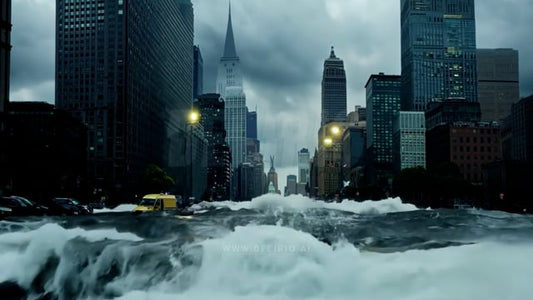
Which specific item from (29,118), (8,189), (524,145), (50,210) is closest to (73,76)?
(29,118)

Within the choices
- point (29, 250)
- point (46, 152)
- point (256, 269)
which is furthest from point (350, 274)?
point (46, 152)

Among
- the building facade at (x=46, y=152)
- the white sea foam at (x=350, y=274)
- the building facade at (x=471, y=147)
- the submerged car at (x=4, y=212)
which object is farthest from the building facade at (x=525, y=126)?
the white sea foam at (x=350, y=274)

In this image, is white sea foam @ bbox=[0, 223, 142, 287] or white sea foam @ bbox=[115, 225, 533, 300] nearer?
white sea foam @ bbox=[115, 225, 533, 300]

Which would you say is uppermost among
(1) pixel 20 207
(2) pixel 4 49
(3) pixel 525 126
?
(3) pixel 525 126

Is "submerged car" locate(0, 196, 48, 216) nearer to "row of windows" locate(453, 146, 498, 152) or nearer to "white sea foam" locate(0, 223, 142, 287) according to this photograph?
"white sea foam" locate(0, 223, 142, 287)

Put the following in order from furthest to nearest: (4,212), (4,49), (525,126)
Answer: (525,126)
(4,49)
(4,212)

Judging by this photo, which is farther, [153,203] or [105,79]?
[105,79]

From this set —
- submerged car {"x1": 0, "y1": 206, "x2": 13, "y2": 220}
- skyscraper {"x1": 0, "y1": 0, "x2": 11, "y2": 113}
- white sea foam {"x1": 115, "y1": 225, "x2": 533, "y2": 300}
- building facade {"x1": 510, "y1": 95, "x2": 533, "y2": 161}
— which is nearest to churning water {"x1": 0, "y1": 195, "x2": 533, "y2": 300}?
white sea foam {"x1": 115, "y1": 225, "x2": 533, "y2": 300}

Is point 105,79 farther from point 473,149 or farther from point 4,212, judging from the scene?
point 4,212
